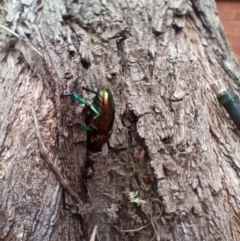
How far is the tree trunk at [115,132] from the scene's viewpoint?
3.64ft

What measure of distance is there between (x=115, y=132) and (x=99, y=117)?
81mm

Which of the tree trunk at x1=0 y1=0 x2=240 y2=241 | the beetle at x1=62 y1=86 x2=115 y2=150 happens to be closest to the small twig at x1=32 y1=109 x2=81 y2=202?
the tree trunk at x1=0 y1=0 x2=240 y2=241

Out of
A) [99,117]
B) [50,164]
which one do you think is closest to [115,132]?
[99,117]

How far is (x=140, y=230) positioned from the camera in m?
1.17

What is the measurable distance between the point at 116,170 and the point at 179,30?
437mm

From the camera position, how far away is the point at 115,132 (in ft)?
3.87

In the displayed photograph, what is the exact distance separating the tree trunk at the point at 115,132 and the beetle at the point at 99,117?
2 centimetres

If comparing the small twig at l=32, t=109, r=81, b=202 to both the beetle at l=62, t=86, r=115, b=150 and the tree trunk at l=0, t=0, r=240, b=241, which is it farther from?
the beetle at l=62, t=86, r=115, b=150

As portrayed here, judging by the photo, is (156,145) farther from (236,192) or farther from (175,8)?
(175,8)

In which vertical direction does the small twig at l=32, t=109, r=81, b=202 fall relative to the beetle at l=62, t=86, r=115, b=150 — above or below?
below

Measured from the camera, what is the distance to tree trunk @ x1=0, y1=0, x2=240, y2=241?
3.64 feet

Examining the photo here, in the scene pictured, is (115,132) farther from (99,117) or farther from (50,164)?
(50,164)

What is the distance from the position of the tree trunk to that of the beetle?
0.02m

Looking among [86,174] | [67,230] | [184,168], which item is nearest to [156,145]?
[184,168]
